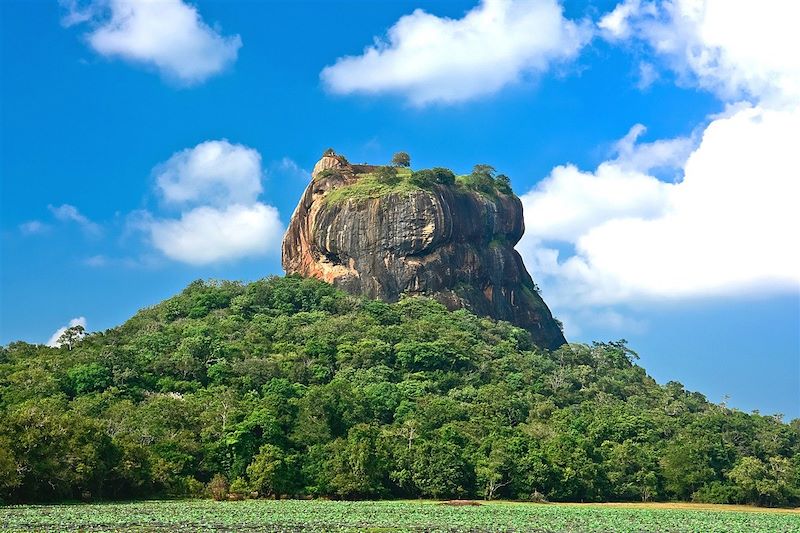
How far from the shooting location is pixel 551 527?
43.2m

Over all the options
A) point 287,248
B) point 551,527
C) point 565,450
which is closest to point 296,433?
point 565,450

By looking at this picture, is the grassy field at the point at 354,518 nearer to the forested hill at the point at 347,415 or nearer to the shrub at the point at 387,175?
the forested hill at the point at 347,415

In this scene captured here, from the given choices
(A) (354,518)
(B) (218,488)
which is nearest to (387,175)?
(B) (218,488)

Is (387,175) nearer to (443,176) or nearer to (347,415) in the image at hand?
(443,176)

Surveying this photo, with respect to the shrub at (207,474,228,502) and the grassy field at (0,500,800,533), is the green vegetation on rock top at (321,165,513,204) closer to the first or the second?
the shrub at (207,474,228,502)

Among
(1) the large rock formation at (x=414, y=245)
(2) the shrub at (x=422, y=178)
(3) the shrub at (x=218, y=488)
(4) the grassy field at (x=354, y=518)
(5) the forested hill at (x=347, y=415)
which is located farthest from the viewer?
(2) the shrub at (x=422, y=178)

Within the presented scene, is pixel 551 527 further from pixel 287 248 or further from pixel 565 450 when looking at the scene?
pixel 287 248

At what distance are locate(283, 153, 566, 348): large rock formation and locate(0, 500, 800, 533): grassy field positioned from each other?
6114 cm

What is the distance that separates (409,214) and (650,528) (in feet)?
248

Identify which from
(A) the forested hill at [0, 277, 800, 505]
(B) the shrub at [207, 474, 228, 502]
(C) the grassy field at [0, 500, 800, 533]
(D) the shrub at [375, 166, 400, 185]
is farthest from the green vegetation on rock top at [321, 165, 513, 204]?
(C) the grassy field at [0, 500, 800, 533]

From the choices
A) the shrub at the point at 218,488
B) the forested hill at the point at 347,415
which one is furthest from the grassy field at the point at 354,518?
the forested hill at the point at 347,415

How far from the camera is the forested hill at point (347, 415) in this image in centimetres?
6300

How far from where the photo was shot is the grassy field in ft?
133

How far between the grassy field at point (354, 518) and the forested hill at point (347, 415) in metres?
6.24
